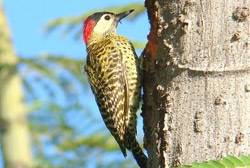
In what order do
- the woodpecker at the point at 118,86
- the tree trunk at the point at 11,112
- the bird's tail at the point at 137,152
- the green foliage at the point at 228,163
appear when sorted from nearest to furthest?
1. the green foliage at the point at 228,163
2. the bird's tail at the point at 137,152
3. the woodpecker at the point at 118,86
4. the tree trunk at the point at 11,112

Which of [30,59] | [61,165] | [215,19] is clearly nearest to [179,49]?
[215,19]

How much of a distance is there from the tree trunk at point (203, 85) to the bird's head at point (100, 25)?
2.69 meters

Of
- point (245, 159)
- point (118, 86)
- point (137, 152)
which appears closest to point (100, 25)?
point (118, 86)

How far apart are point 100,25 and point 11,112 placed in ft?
13.1

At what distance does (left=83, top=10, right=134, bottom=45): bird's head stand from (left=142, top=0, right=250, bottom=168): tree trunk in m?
2.69

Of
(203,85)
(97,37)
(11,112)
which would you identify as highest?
(203,85)

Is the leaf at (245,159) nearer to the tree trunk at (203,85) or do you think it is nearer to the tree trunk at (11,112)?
the tree trunk at (203,85)

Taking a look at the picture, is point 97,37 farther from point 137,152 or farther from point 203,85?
point 203,85

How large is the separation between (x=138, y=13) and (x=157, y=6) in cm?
503

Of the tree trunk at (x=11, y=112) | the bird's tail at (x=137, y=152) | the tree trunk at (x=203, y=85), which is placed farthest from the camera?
the tree trunk at (x=11, y=112)

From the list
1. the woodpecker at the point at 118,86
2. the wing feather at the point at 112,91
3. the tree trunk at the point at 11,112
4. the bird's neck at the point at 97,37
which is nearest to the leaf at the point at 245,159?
the woodpecker at the point at 118,86

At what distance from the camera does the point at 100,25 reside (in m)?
7.41

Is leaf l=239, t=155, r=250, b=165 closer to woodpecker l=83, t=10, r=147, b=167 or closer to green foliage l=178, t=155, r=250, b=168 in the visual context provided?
green foliage l=178, t=155, r=250, b=168

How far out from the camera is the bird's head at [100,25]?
24.3ft
